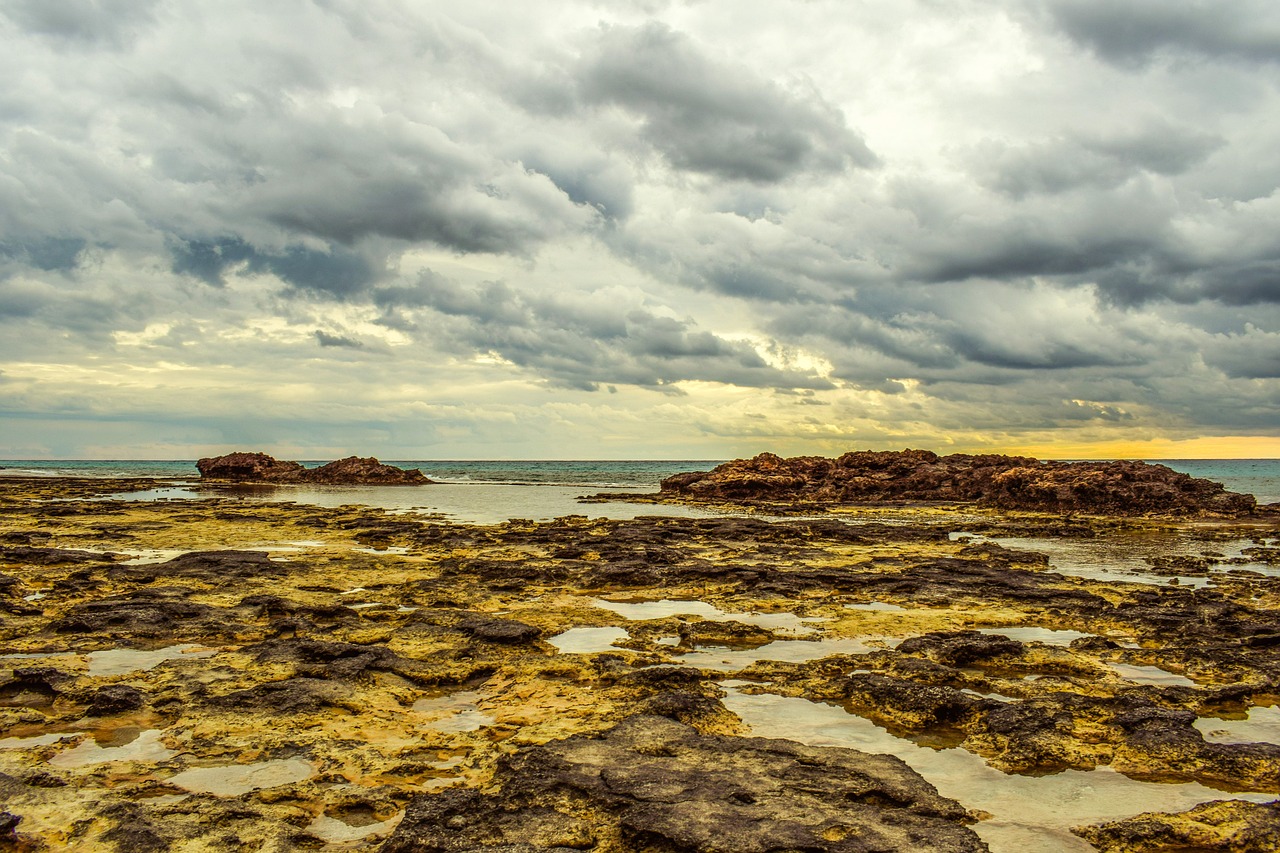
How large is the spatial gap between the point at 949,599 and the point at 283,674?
10903 mm

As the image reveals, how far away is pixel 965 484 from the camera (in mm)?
45062

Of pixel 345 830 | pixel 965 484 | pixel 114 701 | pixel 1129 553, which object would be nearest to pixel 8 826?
pixel 345 830

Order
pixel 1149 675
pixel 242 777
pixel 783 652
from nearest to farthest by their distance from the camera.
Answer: pixel 242 777, pixel 1149 675, pixel 783 652

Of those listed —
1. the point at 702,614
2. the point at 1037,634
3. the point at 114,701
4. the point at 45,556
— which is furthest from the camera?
the point at 45,556

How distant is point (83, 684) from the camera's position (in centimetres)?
723

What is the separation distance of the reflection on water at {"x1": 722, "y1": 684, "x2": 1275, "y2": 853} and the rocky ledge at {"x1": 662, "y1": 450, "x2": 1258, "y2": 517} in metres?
33.7

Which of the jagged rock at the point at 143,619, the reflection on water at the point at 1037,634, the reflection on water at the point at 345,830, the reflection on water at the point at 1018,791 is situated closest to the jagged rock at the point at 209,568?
the jagged rock at the point at 143,619

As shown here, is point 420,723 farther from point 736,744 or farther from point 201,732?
point 736,744

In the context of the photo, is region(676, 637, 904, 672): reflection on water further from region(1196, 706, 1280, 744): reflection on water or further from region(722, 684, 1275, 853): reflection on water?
region(1196, 706, 1280, 744): reflection on water

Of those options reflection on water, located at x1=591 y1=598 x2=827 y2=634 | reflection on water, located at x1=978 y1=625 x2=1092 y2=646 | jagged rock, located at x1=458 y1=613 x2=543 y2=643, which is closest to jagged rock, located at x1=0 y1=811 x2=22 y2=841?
jagged rock, located at x1=458 y1=613 x2=543 y2=643

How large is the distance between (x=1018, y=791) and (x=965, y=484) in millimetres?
43392

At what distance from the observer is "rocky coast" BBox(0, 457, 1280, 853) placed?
4.67 metres

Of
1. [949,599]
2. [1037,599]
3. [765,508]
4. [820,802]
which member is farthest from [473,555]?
[765,508]

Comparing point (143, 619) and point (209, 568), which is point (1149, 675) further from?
point (209, 568)
